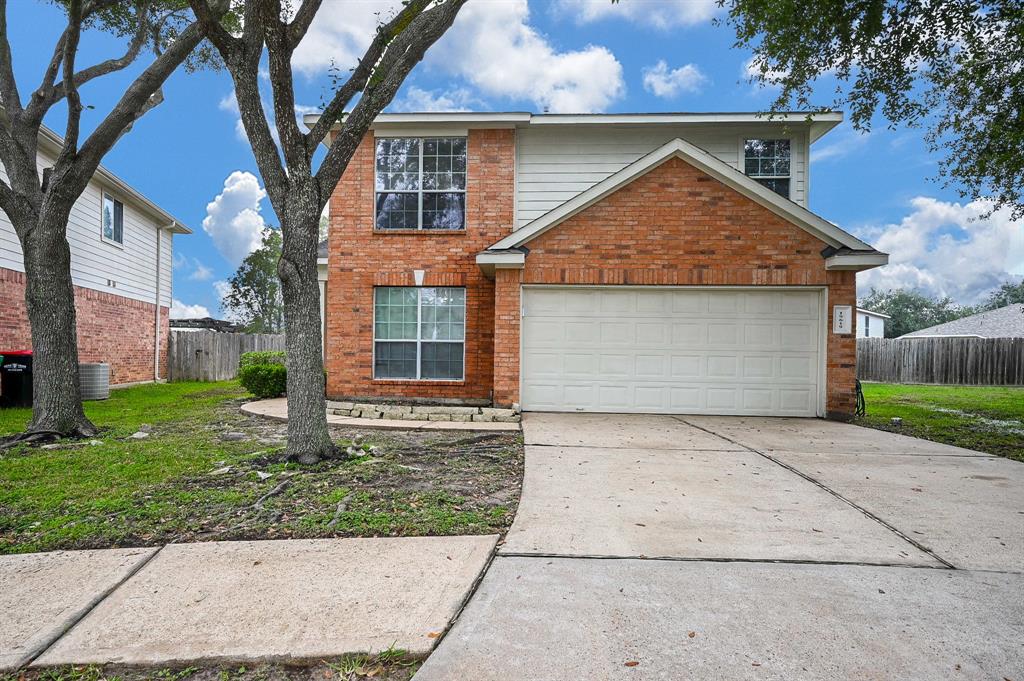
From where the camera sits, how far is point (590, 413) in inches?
358

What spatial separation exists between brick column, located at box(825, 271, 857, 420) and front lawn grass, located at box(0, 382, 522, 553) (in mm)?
5498

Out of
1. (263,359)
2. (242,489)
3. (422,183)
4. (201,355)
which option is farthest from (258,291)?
(242,489)

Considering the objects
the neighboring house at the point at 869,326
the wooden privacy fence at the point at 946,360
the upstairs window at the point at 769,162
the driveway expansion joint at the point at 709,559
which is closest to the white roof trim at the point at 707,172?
the upstairs window at the point at 769,162

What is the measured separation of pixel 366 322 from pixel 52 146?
28.7 ft

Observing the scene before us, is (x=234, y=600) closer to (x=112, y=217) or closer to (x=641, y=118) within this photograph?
(x=641, y=118)

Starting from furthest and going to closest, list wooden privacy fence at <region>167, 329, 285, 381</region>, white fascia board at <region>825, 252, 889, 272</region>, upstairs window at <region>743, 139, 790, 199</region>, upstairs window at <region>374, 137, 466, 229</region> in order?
wooden privacy fence at <region>167, 329, 285, 381</region> < upstairs window at <region>743, 139, 790, 199</region> < upstairs window at <region>374, 137, 466, 229</region> < white fascia board at <region>825, 252, 889, 272</region>

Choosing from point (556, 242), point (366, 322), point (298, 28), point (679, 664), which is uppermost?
point (298, 28)

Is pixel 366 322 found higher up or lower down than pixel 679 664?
higher up

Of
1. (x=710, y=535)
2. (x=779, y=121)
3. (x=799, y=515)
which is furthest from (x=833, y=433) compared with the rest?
(x=779, y=121)

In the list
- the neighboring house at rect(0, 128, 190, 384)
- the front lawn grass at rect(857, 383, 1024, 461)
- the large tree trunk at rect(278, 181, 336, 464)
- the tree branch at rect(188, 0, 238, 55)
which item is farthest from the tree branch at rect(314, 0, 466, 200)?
the neighboring house at rect(0, 128, 190, 384)

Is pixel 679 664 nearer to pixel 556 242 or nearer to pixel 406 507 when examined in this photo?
pixel 406 507

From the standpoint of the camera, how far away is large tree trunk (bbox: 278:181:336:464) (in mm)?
5441

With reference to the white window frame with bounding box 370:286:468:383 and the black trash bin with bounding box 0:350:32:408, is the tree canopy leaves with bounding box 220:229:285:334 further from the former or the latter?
the white window frame with bounding box 370:286:468:383

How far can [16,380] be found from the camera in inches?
402
